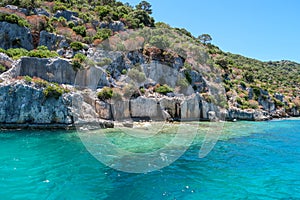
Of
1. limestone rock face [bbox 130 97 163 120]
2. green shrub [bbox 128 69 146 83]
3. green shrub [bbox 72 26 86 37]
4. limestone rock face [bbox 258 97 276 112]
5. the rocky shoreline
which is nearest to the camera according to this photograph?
the rocky shoreline

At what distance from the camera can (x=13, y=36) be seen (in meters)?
34.6

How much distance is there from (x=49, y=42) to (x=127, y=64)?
13.9m

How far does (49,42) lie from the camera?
1483 inches

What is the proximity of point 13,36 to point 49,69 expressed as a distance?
45.8ft

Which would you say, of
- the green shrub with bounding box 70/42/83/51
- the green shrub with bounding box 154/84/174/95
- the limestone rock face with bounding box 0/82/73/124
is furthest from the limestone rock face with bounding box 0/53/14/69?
the green shrub with bounding box 154/84/174/95

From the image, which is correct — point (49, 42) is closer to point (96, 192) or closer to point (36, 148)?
point (36, 148)

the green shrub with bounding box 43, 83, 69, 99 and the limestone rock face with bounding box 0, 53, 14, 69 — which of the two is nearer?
the green shrub with bounding box 43, 83, 69, 99

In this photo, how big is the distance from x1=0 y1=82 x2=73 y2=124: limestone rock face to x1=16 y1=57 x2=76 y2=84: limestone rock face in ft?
10.7

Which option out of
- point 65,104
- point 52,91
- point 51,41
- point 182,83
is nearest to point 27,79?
point 52,91

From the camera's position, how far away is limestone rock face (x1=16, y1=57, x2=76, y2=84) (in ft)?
82.2

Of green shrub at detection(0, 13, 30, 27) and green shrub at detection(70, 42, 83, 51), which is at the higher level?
green shrub at detection(0, 13, 30, 27)

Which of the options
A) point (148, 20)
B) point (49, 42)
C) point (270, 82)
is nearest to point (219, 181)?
point (49, 42)

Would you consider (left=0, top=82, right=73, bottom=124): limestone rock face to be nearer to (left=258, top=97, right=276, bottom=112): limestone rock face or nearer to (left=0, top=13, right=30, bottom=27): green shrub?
(left=0, top=13, right=30, bottom=27): green shrub

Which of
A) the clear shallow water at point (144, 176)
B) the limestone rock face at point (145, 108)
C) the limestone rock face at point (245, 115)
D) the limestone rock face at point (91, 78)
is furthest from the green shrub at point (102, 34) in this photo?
the clear shallow water at point (144, 176)
